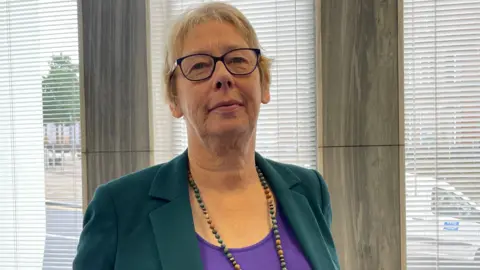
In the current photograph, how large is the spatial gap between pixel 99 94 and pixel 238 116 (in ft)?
→ 4.09

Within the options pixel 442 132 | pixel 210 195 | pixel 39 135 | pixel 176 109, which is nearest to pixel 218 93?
pixel 176 109

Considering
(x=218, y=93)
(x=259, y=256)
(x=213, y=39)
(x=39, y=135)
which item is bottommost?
(x=259, y=256)

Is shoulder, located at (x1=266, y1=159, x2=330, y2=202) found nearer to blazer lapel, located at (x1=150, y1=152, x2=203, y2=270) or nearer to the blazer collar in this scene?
the blazer collar

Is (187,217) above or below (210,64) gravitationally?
below

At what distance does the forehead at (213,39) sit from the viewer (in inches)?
30.5

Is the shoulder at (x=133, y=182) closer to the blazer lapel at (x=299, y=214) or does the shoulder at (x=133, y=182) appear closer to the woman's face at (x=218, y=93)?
the woman's face at (x=218, y=93)

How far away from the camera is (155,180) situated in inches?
32.1

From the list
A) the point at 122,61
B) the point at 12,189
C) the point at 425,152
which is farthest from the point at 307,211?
the point at 12,189

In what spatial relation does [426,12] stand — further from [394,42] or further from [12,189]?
[12,189]

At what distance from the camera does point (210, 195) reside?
0.84 meters

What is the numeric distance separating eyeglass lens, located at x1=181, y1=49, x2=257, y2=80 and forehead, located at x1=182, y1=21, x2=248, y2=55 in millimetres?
15

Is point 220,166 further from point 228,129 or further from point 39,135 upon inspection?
point 39,135

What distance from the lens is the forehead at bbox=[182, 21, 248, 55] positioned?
774mm

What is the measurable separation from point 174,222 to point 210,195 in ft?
0.42
